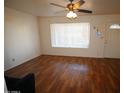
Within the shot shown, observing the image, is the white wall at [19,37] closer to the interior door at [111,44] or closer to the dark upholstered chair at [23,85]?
the dark upholstered chair at [23,85]

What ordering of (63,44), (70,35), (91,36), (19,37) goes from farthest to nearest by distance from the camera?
(63,44) < (70,35) < (91,36) < (19,37)

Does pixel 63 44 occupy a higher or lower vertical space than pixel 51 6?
Answer: lower

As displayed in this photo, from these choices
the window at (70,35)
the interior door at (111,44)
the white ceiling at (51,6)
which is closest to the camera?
the white ceiling at (51,6)

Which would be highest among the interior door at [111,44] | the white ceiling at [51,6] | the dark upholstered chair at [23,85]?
the white ceiling at [51,6]

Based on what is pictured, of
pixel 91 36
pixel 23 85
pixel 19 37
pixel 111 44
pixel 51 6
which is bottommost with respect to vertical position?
pixel 23 85

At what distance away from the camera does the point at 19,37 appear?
17.5ft

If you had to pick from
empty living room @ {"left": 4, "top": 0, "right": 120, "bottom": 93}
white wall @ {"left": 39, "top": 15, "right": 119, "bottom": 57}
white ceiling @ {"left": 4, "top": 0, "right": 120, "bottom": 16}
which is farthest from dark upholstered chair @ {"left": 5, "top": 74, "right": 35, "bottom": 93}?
white wall @ {"left": 39, "top": 15, "right": 119, "bottom": 57}

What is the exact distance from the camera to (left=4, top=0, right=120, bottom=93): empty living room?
3.70m

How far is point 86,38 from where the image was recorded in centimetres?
673

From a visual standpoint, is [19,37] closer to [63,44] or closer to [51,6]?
[51,6]

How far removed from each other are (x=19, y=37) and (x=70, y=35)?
290cm

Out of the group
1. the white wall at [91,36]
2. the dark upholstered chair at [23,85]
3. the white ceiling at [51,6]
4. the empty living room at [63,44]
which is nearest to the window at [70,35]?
the empty living room at [63,44]

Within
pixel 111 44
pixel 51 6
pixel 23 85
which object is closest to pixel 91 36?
pixel 111 44

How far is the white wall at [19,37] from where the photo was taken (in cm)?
462
